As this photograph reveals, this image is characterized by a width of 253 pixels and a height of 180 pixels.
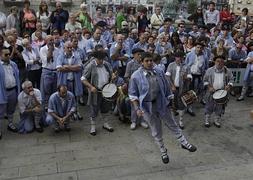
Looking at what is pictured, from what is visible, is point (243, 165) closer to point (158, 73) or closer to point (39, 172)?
point (158, 73)

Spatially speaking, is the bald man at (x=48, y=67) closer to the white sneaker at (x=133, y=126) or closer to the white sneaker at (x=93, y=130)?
the white sneaker at (x=93, y=130)

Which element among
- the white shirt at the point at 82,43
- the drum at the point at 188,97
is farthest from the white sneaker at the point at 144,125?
the white shirt at the point at 82,43

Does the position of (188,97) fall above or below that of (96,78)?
below

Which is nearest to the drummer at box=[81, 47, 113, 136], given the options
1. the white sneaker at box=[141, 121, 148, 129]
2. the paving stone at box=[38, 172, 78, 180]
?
the white sneaker at box=[141, 121, 148, 129]

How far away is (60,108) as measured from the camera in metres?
8.02

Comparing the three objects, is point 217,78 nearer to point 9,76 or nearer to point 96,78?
point 96,78

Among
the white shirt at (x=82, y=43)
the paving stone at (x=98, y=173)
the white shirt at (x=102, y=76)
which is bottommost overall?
the paving stone at (x=98, y=173)

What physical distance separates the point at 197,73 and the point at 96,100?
299 centimetres

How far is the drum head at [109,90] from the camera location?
7719mm

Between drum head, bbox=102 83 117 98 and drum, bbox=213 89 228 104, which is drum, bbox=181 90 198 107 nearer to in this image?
drum, bbox=213 89 228 104

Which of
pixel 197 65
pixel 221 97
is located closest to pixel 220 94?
pixel 221 97

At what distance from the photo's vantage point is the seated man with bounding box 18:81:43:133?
314 inches

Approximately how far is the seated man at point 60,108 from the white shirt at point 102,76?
2.44 ft

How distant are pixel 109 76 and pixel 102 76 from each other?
0.54 ft
